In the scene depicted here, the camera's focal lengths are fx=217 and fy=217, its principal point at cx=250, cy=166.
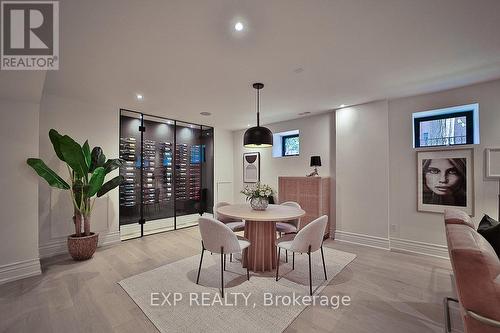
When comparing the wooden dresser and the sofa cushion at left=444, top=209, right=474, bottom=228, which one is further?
the wooden dresser

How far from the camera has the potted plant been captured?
313 cm

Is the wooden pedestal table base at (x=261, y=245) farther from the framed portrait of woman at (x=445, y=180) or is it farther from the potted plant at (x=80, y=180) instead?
the framed portrait of woman at (x=445, y=180)

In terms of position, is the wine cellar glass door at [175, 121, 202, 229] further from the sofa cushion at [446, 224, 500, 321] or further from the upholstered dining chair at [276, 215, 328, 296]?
the sofa cushion at [446, 224, 500, 321]

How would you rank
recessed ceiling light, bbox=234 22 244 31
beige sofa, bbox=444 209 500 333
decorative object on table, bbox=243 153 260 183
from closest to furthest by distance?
beige sofa, bbox=444 209 500 333, recessed ceiling light, bbox=234 22 244 31, decorative object on table, bbox=243 153 260 183

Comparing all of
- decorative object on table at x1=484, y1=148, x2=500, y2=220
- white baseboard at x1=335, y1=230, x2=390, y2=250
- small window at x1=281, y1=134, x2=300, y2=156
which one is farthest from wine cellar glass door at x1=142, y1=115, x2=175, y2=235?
decorative object on table at x1=484, y1=148, x2=500, y2=220

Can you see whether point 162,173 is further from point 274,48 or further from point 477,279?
point 477,279

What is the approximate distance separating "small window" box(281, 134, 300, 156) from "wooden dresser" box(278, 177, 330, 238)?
0.92 metres

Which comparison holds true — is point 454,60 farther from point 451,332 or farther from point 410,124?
point 451,332

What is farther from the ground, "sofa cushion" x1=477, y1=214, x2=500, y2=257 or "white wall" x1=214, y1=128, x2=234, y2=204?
"white wall" x1=214, y1=128, x2=234, y2=204

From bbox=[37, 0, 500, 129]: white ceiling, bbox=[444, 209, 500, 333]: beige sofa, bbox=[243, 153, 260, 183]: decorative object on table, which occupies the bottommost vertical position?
bbox=[444, 209, 500, 333]: beige sofa

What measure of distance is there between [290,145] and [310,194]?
1571 millimetres

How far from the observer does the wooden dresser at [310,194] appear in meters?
4.38

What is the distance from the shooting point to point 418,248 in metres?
3.67

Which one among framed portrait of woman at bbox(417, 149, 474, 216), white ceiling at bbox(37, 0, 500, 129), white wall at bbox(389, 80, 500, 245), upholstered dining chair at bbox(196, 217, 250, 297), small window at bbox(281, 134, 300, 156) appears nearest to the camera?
white ceiling at bbox(37, 0, 500, 129)
